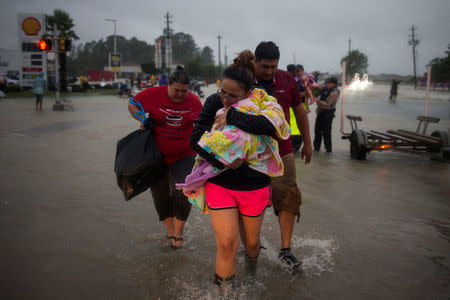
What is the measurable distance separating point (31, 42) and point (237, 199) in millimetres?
33047

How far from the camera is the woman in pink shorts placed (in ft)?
8.27

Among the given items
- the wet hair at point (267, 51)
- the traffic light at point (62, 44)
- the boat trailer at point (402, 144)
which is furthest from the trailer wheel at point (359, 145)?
the traffic light at point (62, 44)

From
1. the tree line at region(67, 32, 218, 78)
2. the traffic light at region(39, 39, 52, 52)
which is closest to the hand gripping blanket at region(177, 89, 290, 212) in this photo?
the traffic light at region(39, 39, 52, 52)

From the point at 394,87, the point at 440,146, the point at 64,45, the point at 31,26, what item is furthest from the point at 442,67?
the point at 31,26

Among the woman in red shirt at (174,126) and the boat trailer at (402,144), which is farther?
the boat trailer at (402,144)

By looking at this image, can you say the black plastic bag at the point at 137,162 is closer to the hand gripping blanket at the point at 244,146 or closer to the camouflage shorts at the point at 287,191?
the hand gripping blanket at the point at 244,146

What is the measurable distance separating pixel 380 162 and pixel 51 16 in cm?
4082

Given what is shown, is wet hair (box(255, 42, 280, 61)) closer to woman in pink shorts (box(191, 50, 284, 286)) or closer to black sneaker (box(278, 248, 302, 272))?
woman in pink shorts (box(191, 50, 284, 286))

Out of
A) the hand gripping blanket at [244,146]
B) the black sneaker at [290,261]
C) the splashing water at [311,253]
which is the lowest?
the splashing water at [311,253]

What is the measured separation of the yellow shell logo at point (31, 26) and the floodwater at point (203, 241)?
87.2 ft

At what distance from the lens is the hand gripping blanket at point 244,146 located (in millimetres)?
2483

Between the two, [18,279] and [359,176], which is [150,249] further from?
[359,176]

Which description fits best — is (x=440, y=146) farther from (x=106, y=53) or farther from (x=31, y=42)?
(x=106, y=53)

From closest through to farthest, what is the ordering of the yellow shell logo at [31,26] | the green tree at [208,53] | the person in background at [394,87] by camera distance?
the yellow shell logo at [31,26]
the person in background at [394,87]
the green tree at [208,53]
